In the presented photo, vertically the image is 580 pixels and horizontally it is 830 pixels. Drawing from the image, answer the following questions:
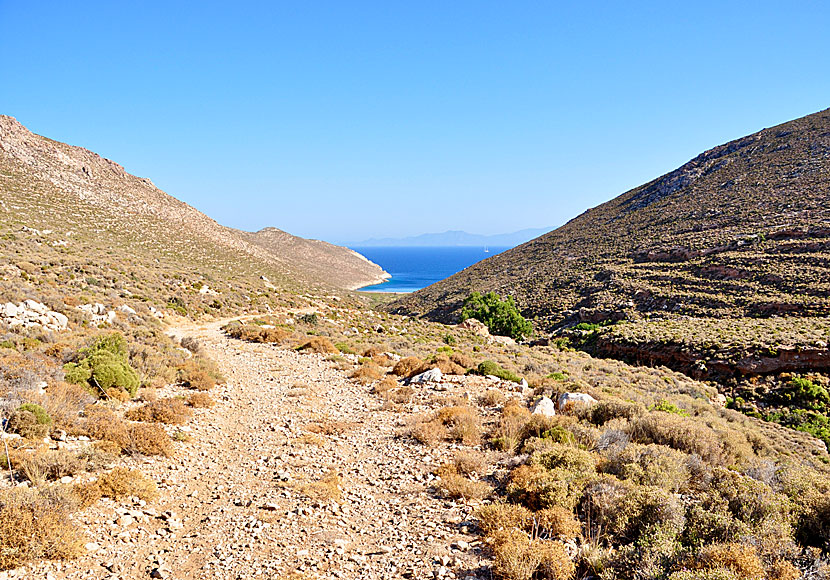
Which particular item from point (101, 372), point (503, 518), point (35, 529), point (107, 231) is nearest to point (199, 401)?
point (101, 372)

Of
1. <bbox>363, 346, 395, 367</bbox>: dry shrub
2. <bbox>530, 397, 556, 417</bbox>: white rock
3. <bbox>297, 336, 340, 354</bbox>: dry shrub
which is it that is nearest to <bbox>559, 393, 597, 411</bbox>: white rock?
<bbox>530, 397, 556, 417</bbox>: white rock

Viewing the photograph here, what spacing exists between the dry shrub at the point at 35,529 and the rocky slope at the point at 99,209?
3132 centimetres

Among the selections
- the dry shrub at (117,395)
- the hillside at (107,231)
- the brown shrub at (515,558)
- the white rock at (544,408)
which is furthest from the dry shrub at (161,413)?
the hillside at (107,231)

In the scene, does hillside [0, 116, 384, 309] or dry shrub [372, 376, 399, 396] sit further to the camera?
hillside [0, 116, 384, 309]

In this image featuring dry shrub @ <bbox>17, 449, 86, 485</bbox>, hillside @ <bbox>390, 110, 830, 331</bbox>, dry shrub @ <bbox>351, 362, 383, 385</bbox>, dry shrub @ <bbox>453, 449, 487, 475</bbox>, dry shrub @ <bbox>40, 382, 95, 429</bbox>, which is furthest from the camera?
hillside @ <bbox>390, 110, 830, 331</bbox>

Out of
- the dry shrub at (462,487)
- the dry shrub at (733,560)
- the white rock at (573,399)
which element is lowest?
the white rock at (573,399)

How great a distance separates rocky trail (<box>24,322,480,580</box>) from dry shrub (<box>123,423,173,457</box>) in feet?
A: 0.74

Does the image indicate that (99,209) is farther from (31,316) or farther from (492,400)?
(492,400)

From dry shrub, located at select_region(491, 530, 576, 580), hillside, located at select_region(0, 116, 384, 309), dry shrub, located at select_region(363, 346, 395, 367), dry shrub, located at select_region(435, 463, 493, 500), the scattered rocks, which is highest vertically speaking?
hillside, located at select_region(0, 116, 384, 309)

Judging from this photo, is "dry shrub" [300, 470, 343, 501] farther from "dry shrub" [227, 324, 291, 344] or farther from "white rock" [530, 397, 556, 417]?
"dry shrub" [227, 324, 291, 344]

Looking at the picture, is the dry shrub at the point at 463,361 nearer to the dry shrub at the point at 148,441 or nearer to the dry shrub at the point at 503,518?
the dry shrub at the point at 503,518

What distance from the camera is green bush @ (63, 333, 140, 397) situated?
9117mm

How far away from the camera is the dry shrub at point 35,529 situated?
165 inches

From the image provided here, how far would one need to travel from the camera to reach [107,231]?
37875 millimetres
